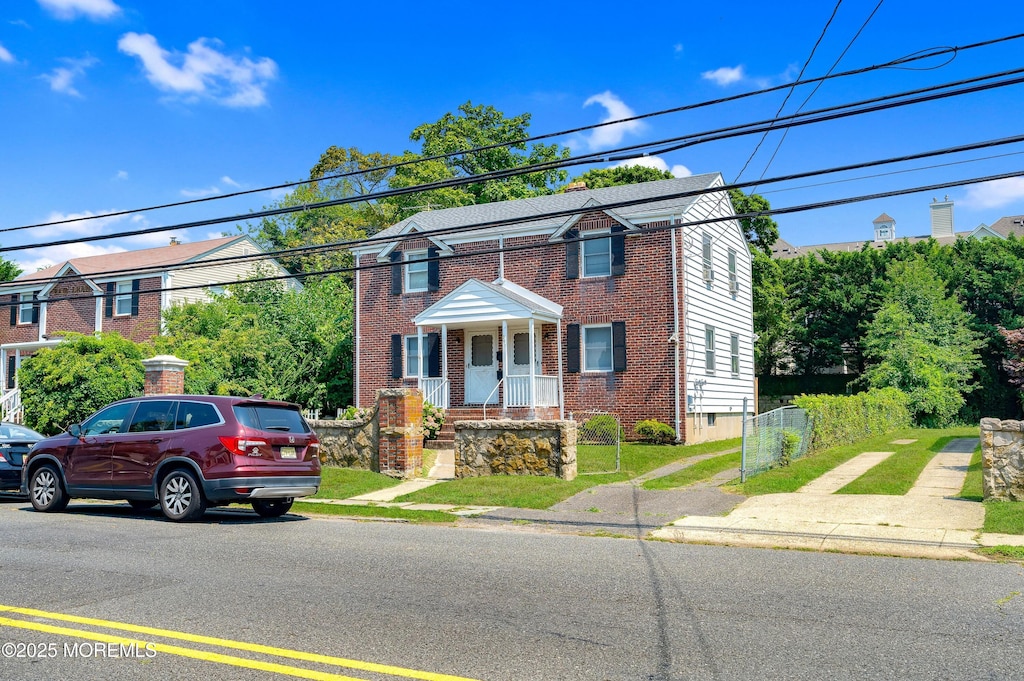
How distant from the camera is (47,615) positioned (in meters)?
6.53

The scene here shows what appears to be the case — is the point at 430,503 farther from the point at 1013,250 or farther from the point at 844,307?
the point at 1013,250

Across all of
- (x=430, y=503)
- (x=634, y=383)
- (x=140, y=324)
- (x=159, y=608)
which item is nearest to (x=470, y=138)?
(x=140, y=324)

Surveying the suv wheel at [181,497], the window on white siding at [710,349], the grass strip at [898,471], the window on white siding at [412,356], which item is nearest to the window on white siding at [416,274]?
the window on white siding at [412,356]

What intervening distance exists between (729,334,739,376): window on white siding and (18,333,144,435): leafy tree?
1832cm

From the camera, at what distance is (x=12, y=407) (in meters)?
27.3

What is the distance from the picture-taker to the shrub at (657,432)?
23000 millimetres

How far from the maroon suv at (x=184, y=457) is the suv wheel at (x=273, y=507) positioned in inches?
0.6

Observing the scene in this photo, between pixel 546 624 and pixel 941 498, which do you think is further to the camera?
pixel 941 498

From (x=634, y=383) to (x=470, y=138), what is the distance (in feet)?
100

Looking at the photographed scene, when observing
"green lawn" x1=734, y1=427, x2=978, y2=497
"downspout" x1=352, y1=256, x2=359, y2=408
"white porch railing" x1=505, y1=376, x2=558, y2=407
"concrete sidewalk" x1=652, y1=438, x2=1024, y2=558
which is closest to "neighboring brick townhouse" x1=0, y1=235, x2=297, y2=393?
"downspout" x1=352, y1=256, x2=359, y2=408

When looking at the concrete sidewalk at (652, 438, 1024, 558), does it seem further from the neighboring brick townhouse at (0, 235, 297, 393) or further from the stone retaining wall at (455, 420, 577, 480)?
the neighboring brick townhouse at (0, 235, 297, 393)

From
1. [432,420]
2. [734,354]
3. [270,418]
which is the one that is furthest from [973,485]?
[734,354]

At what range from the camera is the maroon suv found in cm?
1186

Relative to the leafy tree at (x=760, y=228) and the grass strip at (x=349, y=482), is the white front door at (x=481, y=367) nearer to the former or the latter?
the grass strip at (x=349, y=482)
